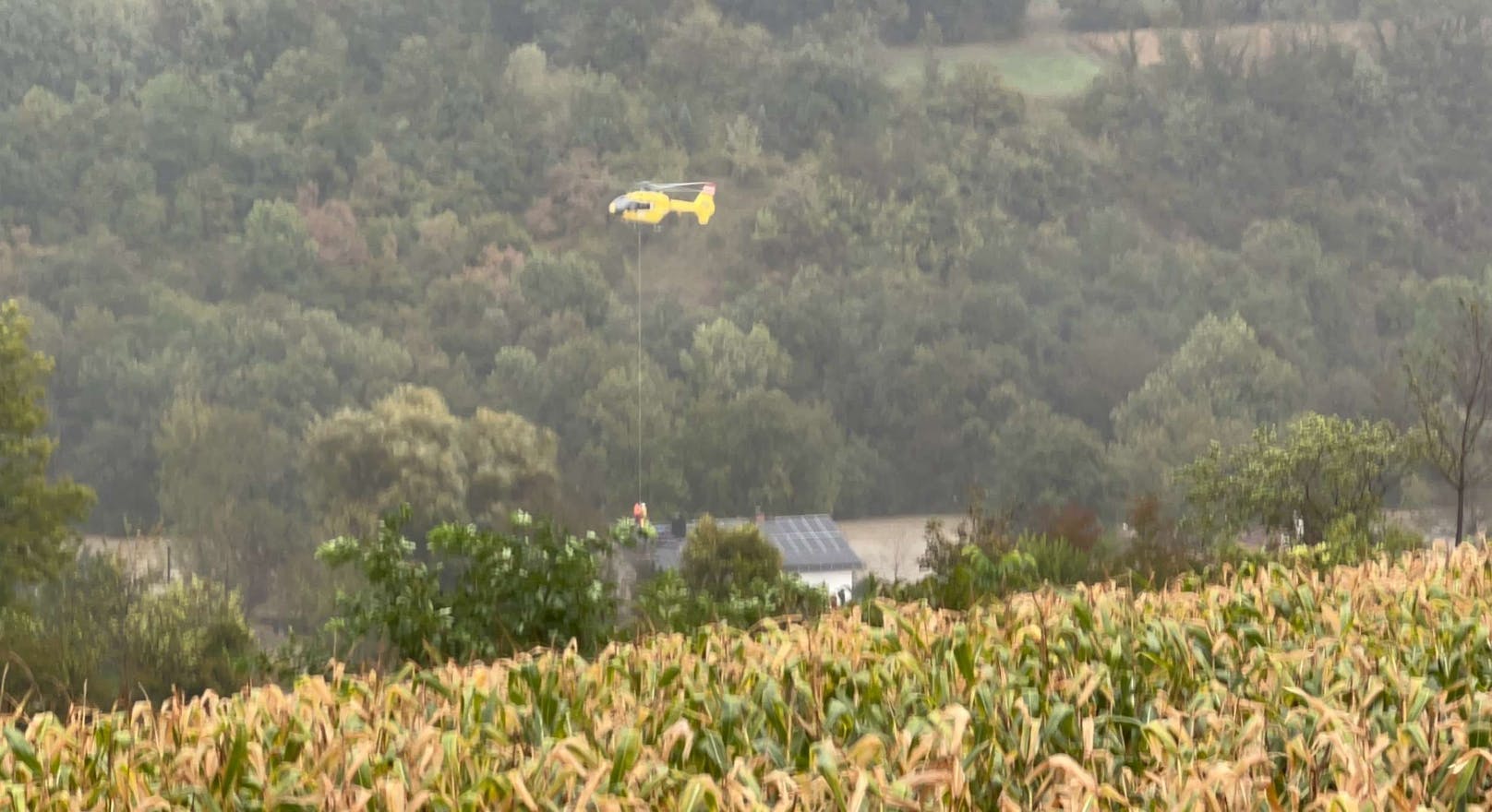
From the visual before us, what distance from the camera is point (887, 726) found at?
76.9 inches

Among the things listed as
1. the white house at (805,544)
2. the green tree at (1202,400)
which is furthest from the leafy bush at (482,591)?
the green tree at (1202,400)

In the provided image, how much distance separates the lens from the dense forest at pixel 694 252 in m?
36.4

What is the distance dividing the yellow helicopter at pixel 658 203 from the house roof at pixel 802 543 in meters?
10.3

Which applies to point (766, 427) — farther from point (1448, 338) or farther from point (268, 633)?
point (1448, 338)

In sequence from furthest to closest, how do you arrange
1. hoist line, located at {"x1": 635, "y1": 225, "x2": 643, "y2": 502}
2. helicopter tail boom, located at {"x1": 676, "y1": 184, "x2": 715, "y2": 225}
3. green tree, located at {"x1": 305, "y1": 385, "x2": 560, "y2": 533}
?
helicopter tail boom, located at {"x1": 676, "y1": 184, "x2": 715, "y2": 225}, hoist line, located at {"x1": 635, "y1": 225, "x2": 643, "y2": 502}, green tree, located at {"x1": 305, "y1": 385, "x2": 560, "y2": 533}

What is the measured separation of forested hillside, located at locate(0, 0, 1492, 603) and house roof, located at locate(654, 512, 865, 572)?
109 centimetres

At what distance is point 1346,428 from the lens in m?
20.7

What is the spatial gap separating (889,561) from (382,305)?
1541 cm

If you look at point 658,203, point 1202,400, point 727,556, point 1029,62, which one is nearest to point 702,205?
point 658,203

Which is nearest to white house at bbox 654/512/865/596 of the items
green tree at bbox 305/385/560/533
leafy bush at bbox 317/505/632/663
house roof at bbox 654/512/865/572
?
house roof at bbox 654/512/865/572

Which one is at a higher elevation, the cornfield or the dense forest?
the cornfield

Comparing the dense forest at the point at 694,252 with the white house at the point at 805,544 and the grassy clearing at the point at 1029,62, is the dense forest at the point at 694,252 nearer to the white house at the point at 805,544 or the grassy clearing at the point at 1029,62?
the grassy clearing at the point at 1029,62

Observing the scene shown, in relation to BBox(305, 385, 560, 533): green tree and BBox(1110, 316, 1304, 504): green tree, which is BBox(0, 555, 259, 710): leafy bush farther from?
BBox(1110, 316, 1304, 504): green tree

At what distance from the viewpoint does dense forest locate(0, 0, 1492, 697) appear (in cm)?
3638
